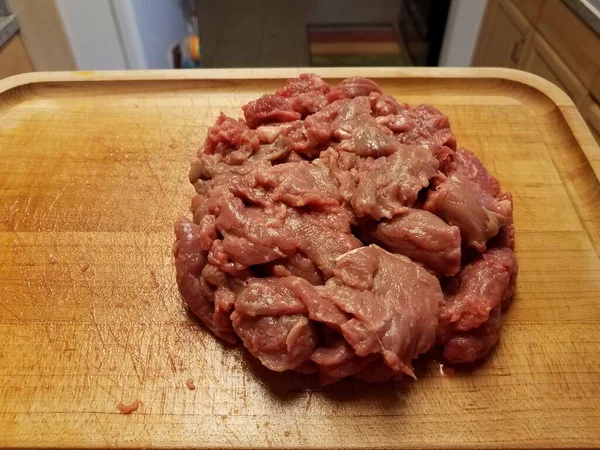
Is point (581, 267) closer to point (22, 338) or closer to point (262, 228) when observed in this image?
point (262, 228)

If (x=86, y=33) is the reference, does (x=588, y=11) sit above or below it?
above

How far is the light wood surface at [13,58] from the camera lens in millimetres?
4477

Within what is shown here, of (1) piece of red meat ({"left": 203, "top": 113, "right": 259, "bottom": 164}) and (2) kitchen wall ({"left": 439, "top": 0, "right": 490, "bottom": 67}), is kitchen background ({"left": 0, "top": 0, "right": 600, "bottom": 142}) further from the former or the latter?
(1) piece of red meat ({"left": 203, "top": 113, "right": 259, "bottom": 164})

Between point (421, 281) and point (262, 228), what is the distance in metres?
0.76

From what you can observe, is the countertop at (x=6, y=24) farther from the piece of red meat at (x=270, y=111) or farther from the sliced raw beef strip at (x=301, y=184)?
the sliced raw beef strip at (x=301, y=184)

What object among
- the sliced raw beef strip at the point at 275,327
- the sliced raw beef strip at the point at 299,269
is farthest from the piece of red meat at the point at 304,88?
the sliced raw beef strip at the point at 275,327

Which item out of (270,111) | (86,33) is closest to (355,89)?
(270,111)

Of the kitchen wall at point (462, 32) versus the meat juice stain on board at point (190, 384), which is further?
Result: the kitchen wall at point (462, 32)

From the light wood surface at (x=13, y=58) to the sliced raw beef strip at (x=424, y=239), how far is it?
3.75 metres

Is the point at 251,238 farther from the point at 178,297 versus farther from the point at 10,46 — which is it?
the point at 10,46

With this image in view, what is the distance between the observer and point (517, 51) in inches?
187

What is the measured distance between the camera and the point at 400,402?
7.73 feet

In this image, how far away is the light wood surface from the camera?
14.7 ft

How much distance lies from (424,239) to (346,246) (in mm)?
359
